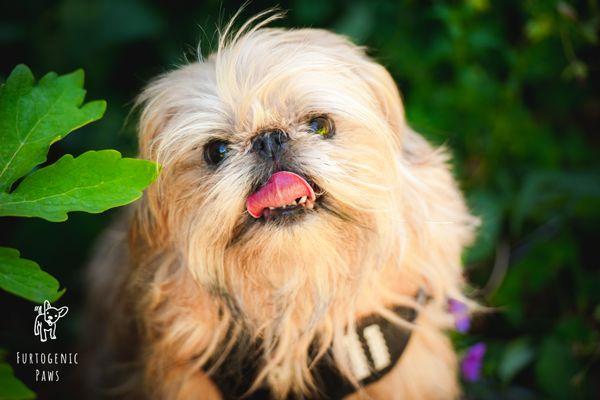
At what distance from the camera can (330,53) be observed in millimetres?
1581

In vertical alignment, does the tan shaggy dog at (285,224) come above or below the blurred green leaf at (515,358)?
above

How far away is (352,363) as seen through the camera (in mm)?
1701

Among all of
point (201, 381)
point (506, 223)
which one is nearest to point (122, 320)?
point (201, 381)

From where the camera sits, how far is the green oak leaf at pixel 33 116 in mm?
1139

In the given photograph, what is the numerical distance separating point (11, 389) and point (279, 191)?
66 centimetres

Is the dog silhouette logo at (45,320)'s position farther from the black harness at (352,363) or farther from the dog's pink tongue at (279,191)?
the dog's pink tongue at (279,191)

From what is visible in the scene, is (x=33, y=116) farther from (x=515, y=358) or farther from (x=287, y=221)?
(x=515, y=358)

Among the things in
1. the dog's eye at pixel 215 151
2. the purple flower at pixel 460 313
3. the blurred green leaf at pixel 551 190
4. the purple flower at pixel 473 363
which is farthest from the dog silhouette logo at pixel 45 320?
the blurred green leaf at pixel 551 190

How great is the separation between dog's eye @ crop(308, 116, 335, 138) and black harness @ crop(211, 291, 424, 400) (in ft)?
1.80

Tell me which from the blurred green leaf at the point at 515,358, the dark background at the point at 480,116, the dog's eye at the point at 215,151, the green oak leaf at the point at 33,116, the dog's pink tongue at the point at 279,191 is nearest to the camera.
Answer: the green oak leaf at the point at 33,116

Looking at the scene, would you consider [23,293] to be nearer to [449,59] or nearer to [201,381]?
[201,381]

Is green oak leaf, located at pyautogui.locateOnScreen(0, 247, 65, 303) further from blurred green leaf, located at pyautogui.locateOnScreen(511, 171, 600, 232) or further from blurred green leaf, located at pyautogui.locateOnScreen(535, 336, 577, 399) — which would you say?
blurred green leaf, located at pyautogui.locateOnScreen(511, 171, 600, 232)

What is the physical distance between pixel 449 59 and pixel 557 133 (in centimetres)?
68

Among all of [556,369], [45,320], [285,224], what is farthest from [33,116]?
[556,369]
